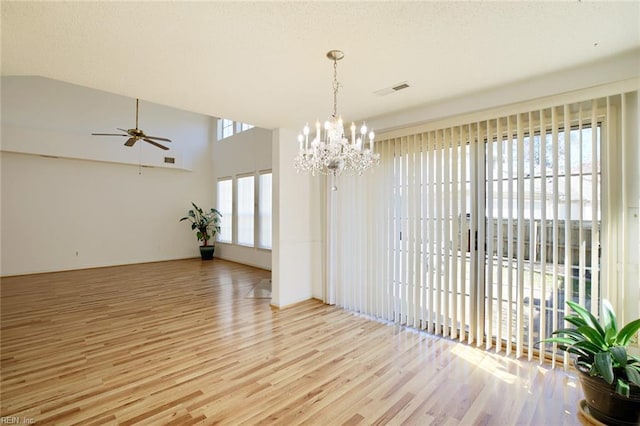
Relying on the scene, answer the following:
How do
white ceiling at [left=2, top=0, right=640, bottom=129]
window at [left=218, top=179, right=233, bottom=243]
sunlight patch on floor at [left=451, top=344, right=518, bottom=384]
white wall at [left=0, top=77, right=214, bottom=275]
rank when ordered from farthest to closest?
window at [left=218, top=179, right=233, bottom=243]
white wall at [left=0, top=77, right=214, bottom=275]
sunlight patch on floor at [left=451, top=344, right=518, bottom=384]
white ceiling at [left=2, top=0, right=640, bottom=129]

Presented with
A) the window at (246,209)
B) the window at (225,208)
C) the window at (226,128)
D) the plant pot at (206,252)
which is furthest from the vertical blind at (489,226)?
the plant pot at (206,252)

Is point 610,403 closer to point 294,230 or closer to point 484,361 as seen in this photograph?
point 484,361

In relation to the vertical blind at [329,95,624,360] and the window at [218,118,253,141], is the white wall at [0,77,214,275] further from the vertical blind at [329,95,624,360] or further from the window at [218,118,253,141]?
the vertical blind at [329,95,624,360]

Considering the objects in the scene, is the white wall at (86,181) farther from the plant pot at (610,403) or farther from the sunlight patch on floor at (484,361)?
the plant pot at (610,403)

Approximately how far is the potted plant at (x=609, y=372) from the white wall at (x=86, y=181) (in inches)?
382

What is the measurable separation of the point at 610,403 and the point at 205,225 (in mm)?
9345

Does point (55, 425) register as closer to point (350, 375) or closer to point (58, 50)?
point (350, 375)

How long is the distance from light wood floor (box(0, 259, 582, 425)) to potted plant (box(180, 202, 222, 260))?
4.65 metres

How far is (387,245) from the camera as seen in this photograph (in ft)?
13.2

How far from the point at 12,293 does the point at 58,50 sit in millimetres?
5526

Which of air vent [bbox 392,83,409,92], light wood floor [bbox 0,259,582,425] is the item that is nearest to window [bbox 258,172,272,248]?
light wood floor [bbox 0,259,582,425]

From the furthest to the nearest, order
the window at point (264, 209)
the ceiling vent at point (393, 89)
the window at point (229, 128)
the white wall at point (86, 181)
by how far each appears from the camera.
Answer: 1. the window at point (229, 128)
2. the window at point (264, 209)
3. the white wall at point (86, 181)
4. the ceiling vent at point (393, 89)

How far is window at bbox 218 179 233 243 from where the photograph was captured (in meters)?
9.12

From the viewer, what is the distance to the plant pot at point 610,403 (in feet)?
6.11
